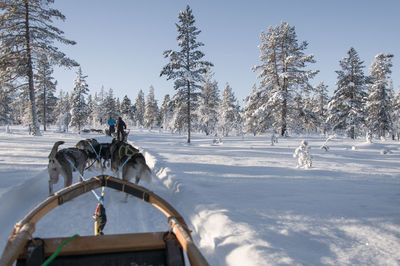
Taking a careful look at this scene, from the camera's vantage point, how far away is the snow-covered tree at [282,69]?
25.0 m

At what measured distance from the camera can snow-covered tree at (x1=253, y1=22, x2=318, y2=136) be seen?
81.9 ft

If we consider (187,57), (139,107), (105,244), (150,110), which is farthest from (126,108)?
(105,244)

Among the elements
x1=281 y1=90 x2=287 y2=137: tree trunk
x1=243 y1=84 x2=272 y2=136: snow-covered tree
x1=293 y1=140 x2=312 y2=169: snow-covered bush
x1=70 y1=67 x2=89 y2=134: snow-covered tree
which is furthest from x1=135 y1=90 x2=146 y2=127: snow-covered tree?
x1=293 y1=140 x2=312 y2=169: snow-covered bush

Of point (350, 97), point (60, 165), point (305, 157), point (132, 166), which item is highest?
point (350, 97)

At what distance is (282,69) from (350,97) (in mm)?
11463

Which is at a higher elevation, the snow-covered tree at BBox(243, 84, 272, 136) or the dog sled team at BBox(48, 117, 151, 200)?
the snow-covered tree at BBox(243, 84, 272, 136)

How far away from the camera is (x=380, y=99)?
35.4m

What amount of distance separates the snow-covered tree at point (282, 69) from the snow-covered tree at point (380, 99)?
1794 centimetres

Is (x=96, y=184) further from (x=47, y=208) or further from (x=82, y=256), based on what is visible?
(x=82, y=256)

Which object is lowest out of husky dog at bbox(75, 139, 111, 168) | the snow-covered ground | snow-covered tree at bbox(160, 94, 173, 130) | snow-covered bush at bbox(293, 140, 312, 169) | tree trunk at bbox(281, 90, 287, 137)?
the snow-covered ground

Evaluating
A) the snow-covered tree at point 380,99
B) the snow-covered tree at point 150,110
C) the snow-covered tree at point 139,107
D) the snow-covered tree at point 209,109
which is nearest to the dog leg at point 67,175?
the snow-covered tree at point 209,109

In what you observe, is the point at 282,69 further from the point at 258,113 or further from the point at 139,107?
the point at 139,107

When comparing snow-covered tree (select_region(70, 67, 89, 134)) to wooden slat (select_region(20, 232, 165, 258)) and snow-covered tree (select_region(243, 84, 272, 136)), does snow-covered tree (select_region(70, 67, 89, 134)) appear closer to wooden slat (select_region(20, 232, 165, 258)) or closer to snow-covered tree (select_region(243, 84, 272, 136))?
snow-covered tree (select_region(243, 84, 272, 136))

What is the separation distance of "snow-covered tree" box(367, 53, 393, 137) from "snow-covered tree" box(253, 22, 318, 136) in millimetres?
17944
